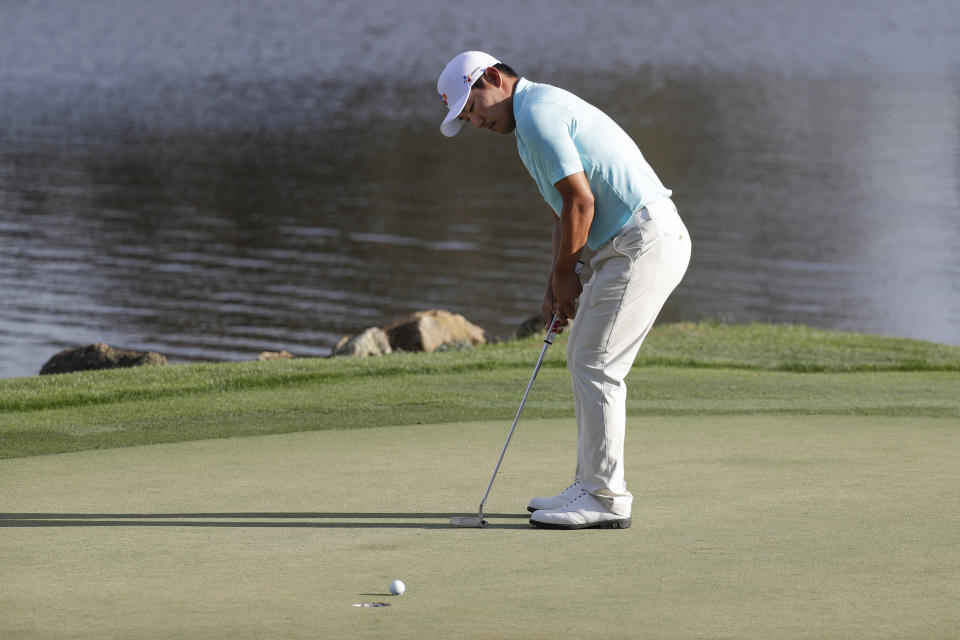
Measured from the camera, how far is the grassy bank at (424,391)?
708cm

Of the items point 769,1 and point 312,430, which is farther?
point 769,1

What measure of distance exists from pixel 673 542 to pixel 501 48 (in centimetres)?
5385

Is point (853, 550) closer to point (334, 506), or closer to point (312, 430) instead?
point (334, 506)

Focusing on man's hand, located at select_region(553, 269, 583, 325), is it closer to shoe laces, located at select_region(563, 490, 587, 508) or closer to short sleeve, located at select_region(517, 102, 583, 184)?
short sleeve, located at select_region(517, 102, 583, 184)

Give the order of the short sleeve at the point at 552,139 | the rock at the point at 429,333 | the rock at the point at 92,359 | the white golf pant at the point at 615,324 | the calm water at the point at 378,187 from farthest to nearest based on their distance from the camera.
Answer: the calm water at the point at 378,187 → the rock at the point at 429,333 → the rock at the point at 92,359 → the white golf pant at the point at 615,324 → the short sleeve at the point at 552,139

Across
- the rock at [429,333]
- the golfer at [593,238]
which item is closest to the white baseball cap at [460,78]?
the golfer at [593,238]

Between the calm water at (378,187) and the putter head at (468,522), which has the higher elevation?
the calm water at (378,187)

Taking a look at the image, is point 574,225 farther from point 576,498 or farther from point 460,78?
point 576,498

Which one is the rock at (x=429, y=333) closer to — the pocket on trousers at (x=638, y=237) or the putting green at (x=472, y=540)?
the putting green at (x=472, y=540)

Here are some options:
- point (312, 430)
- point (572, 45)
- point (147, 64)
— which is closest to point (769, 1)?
point (572, 45)

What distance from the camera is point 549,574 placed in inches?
162

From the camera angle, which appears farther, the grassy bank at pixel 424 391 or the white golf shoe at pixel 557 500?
the grassy bank at pixel 424 391

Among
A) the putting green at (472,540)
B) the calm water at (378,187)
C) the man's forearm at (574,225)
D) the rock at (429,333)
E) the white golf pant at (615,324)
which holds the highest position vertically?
the calm water at (378,187)

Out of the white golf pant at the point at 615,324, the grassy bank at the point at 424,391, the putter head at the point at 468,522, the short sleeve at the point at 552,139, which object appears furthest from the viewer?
the grassy bank at the point at 424,391
